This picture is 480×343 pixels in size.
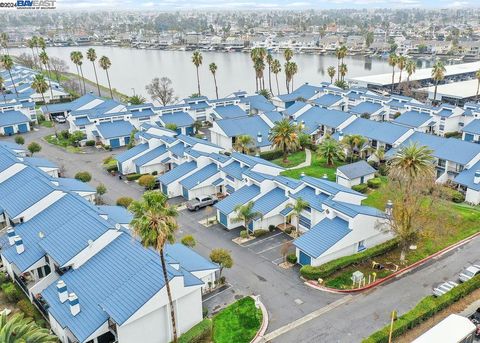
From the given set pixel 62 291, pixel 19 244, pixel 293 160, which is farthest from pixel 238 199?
pixel 293 160

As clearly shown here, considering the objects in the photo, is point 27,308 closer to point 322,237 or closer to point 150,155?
point 322,237

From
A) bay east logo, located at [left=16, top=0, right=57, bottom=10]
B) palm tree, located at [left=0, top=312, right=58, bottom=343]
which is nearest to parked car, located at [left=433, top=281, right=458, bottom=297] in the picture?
palm tree, located at [left=0, top=312, right=58, bottom=343]

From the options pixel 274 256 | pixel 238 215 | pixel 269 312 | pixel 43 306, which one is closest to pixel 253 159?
pixel 238 215

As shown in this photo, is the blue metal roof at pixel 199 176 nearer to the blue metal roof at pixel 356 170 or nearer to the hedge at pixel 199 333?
the blue metal roof at pixel 356 170

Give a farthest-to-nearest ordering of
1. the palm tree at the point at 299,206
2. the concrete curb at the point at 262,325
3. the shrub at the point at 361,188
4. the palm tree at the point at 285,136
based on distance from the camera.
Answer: the palm tree at the point at 285,136
the shrub at the point at 361,188
the palm tree at the point at 299,206
the concrete curb at the point at 262,325

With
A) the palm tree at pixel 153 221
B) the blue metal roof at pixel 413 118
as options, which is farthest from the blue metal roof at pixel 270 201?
the blue metal roof at pixel 413 118

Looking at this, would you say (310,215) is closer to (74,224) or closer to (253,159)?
(253,159)

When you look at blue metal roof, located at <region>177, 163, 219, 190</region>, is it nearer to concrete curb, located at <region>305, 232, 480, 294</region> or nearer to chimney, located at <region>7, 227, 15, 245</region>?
chimney, located at <region>7, 227, 15, 245</region>
